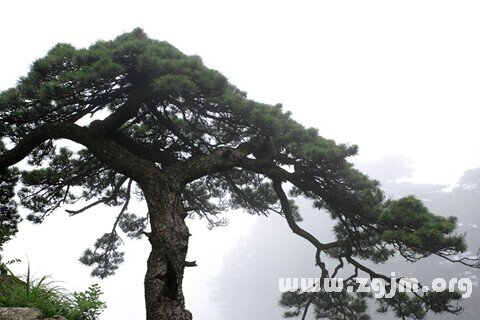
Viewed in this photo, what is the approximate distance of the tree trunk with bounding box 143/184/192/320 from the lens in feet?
13.7

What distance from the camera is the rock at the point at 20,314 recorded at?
120 inches

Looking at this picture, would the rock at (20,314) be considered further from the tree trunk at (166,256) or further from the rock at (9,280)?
the tree trunk at (166,256)

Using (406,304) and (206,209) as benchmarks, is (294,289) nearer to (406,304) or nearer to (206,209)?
(406,304)

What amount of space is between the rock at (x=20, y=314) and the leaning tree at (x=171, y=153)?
134 cm

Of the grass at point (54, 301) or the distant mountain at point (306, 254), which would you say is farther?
the distant mountain at point (306, 254)

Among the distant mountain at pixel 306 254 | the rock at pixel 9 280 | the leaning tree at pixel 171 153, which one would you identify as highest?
the distant mountain at pixel 306 254

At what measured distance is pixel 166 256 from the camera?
4.03 m

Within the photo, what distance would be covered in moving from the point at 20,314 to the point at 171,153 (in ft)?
14.0

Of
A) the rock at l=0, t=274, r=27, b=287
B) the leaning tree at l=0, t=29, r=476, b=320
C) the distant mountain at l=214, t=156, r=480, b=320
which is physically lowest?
the rock at l=0, t=274, r=27, b=287

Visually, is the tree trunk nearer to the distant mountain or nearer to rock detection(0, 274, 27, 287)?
rock detection(0, 274, 27, 287)

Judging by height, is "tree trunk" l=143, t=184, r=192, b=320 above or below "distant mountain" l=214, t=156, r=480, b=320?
below

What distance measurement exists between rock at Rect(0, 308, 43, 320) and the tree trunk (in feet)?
4.40

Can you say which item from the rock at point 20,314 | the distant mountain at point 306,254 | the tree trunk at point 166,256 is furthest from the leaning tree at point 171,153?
the distant mountain at point 306,254

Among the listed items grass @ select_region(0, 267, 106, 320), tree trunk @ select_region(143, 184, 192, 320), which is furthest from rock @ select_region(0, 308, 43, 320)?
tree trunk @ select_region(143, 184, 192, 320)
